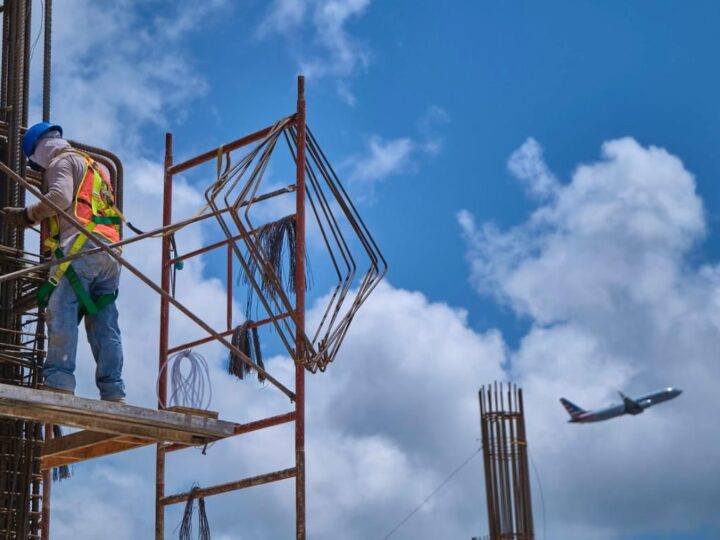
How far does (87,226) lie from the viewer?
45.5ft

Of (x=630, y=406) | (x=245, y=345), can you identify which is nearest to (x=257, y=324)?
(x=245, y=345)

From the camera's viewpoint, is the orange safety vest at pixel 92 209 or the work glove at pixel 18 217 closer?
the orange safety vest at pixel 92 209

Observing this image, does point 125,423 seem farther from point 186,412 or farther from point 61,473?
point 61,473

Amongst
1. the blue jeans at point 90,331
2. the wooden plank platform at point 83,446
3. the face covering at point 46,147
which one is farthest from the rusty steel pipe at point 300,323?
the face covering at point 46,147

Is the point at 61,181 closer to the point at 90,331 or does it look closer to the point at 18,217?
the point at 18,217

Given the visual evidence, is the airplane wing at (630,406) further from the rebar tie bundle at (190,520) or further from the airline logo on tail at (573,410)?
the rebar tie bundle at (190,520)

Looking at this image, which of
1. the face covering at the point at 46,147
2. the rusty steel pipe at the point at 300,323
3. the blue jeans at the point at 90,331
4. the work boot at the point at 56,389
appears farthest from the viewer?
the rusty steel pipe at the point at 300,323

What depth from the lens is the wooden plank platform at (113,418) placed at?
1280 centimetres

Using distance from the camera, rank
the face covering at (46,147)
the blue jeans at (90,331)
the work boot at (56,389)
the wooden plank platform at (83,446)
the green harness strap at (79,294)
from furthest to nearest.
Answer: the wooden plank platform at (83,446), the face covering at (46,147), the green harness strap at (79,294), the blue jeans at (90,331), the work boot at (56,389)

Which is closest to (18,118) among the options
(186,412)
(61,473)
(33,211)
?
(33,211)

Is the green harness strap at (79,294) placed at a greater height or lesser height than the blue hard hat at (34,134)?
lesser

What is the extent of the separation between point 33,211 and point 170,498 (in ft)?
13.7

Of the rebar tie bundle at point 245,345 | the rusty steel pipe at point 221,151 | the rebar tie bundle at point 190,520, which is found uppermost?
the rusty steel pipe at point 221,151

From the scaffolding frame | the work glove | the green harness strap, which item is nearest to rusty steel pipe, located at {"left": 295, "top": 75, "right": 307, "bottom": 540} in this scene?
the scaffolding frame
